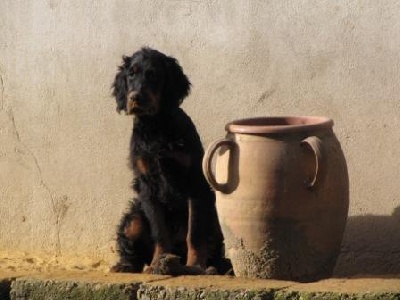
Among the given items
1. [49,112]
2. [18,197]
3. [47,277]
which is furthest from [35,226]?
[47,277]

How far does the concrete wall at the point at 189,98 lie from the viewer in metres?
6.32

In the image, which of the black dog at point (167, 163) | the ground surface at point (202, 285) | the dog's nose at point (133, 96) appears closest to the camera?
the ground surface at point (202, 285)

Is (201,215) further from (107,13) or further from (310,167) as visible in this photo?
(107,13)

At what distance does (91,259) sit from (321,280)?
1.95 meters

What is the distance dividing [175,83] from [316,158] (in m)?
1.18

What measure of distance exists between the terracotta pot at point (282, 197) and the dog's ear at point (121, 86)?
86 centimetres

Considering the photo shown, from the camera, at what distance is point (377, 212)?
639 centimetres

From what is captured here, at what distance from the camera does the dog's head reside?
6.21m

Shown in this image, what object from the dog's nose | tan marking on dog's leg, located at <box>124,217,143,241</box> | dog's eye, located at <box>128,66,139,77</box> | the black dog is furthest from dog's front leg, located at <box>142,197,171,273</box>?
dog's eye, located at <box>128,66,139,77</box>

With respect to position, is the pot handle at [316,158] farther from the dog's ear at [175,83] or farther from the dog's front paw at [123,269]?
the dog's front paw at [123,269]

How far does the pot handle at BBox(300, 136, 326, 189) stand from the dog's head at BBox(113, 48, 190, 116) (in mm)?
1036

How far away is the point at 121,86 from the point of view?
649cm

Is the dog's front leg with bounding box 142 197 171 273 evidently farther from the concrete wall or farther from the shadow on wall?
the shadow on wall

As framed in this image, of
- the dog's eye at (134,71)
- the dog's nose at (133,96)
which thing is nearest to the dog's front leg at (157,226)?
the dog's nose at (133,96)
